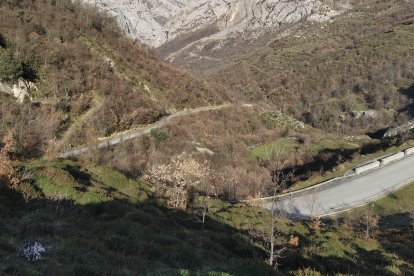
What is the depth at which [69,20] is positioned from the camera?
5528 cm

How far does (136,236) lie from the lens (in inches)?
553

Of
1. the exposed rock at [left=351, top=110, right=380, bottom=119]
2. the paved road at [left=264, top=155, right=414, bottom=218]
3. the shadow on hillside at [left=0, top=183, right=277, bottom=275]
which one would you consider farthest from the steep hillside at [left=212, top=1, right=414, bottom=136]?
the shadow on hillside at [left=0, top=183, right=277, bottom=275]

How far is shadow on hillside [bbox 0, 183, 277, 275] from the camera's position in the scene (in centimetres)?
954

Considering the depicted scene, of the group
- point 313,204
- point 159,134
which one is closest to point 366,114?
point 159,134

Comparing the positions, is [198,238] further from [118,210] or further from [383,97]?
[383,97]

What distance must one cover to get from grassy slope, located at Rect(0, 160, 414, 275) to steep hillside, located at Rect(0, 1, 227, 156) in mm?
8971

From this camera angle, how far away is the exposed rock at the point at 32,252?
29.6 ft

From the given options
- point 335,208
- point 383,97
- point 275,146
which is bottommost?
point 335,208

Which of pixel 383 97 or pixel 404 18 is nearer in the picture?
pixel 383 97

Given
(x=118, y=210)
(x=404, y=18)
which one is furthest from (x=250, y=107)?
(x=404, y=18)

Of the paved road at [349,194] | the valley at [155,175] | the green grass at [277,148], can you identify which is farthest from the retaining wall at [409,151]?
the green grass at [277,148]

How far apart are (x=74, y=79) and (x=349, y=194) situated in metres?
29.2

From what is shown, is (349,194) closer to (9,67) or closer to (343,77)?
(9,67)

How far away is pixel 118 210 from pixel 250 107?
164ft
